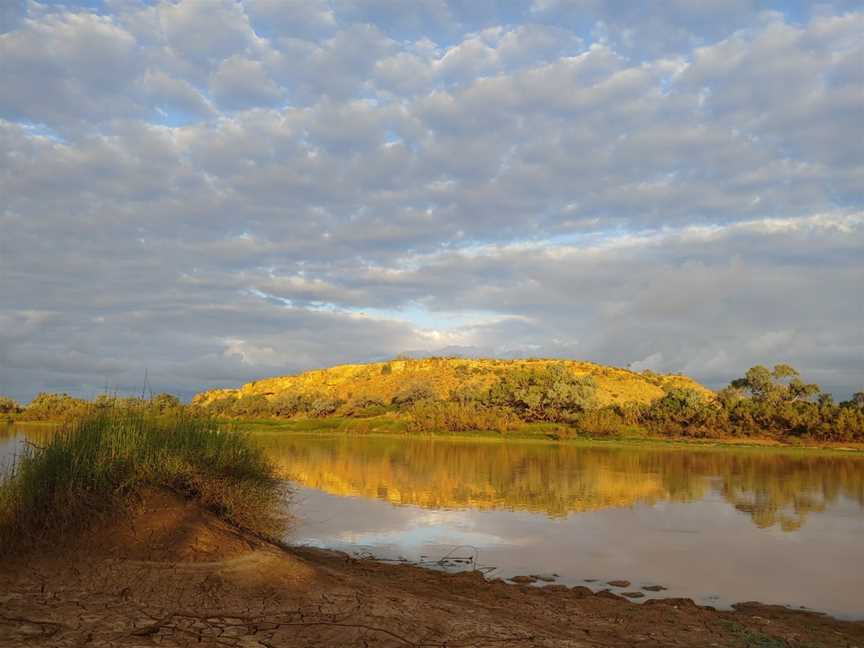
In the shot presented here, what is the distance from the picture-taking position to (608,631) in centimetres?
794

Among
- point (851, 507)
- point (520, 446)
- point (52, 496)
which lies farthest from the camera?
point (520, 446)

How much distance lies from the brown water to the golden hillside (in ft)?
180

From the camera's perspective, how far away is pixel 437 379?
326 feet

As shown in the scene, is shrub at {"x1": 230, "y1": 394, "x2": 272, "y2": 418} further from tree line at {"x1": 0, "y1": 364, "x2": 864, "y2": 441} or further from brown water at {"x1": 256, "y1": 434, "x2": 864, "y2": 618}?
brown water at {"x1": 256, "y1": 434, "x2": 864, "y2": 618}

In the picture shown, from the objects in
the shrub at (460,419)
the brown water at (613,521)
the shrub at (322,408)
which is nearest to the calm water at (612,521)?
the brown water at (613,521)

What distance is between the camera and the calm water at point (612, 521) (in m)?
12.3

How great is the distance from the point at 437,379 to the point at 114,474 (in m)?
90.2

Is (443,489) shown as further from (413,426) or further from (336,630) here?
(413,426)

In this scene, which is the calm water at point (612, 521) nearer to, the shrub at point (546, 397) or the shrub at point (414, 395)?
the shrub at point (546, 397)

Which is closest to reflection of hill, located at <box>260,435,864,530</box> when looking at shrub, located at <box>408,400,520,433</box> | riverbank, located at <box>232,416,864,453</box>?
riverbank, located at <box>232,416,864,453</box>

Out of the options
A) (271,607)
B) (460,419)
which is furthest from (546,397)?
Result: (271,607)

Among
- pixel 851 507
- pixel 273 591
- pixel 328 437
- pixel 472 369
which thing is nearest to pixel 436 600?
pixel 273 591

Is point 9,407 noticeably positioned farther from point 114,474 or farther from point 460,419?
point 114,474

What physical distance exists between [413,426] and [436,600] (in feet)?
174
